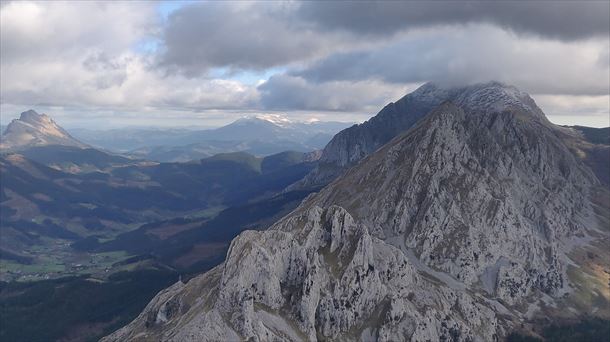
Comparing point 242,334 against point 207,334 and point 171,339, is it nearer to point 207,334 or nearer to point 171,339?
point 207,334

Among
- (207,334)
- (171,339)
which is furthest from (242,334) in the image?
(171,339)
